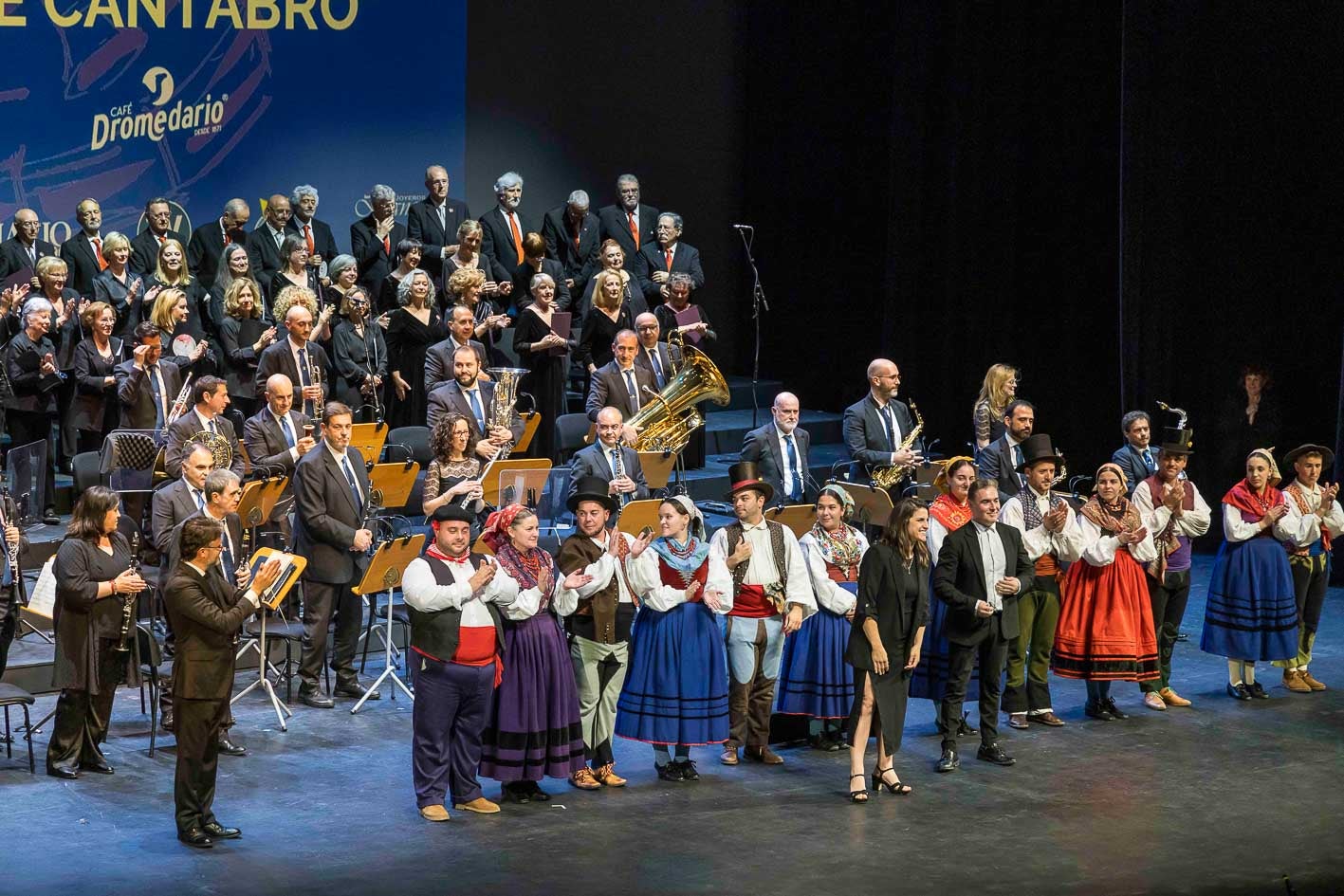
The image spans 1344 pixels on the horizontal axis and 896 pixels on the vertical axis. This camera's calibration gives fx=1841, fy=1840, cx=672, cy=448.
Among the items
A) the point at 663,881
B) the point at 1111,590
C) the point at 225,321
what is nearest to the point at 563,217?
the point at 225,321

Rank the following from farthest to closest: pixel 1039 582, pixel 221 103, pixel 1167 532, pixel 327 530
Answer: pixel 221 103
pixel 1167 532
pixel 1039 582
pixel 327 530

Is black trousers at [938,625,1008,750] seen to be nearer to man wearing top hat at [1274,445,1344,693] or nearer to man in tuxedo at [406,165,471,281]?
man wearing top hat at [1274,445,1344,693]

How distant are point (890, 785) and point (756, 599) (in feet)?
3.29

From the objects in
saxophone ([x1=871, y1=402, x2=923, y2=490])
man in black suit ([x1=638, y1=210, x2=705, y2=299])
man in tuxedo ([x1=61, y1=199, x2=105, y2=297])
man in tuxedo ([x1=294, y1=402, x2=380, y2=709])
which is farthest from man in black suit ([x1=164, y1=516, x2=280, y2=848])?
man in black suit ([x1=638, y1=210, x2=705, y2=299])

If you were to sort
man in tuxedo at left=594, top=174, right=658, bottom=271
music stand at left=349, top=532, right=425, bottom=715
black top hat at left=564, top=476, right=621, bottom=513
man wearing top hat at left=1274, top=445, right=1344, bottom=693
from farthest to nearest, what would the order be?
man in tuxedo at left=594, top=174, right=658, bottom=271 → man wearing top hat at left=1274, top=445, right=1344, bottom=693 → music stand at left=349, top=532, right=425, bottom=715 → black top hat at left=564, top=476, right=621, bottom=513

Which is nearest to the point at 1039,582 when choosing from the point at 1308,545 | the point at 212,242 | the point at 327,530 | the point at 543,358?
the point at 1308,545

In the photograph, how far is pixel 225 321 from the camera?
1095 centimetres

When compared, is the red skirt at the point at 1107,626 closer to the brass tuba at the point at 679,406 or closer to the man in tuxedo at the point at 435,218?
the brass tuba at the point at 679,406

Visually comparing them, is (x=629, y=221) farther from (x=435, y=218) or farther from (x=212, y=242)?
(x=212, y=242)

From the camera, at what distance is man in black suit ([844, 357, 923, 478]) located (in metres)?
10.5

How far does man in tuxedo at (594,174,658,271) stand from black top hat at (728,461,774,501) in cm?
482

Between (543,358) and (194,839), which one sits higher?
(543,358)

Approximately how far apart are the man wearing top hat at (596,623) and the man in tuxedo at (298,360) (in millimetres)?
2867

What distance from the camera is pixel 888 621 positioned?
7.86m
